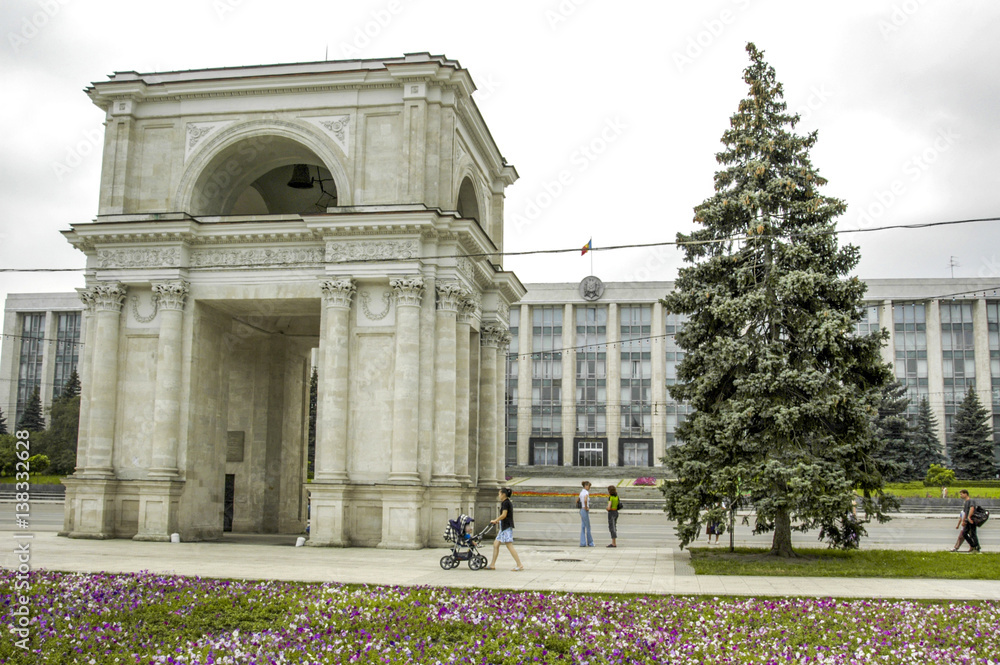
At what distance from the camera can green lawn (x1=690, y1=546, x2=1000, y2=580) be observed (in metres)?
18.1

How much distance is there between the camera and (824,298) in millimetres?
20672

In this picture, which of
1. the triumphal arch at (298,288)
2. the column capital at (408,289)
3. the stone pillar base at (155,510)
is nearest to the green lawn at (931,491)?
the triumphal arch at (298,288)

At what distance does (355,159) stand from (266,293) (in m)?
4.96

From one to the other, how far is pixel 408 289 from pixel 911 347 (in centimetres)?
7244

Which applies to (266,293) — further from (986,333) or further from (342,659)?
(986,333)

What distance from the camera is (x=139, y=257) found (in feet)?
90.8

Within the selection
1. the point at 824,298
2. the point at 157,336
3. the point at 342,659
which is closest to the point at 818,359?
the point at 824,298

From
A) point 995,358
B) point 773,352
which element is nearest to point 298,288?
point 773,352

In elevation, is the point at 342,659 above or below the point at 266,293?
below

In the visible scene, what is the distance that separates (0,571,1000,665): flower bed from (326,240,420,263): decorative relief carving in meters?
13.2

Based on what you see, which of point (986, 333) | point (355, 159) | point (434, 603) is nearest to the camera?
point (434, 603)

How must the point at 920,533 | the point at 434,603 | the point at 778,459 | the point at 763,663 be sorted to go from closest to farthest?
1. the point at 763,663
2. the point at 434,603
3. the point at 778,459
4. the point at 920,533

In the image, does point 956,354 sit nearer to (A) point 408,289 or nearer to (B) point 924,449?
(B) point 924,449

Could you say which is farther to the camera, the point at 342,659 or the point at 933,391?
the point at 933,391
